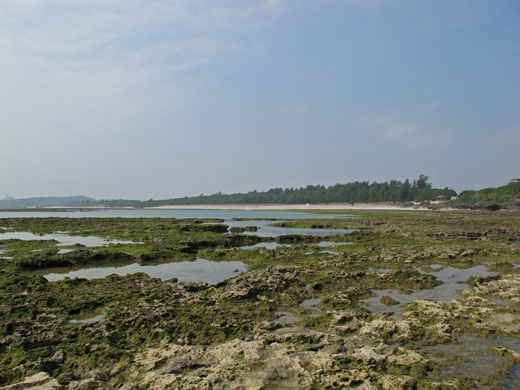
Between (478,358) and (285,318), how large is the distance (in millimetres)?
4081

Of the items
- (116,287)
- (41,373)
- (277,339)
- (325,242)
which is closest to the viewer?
(41,373)

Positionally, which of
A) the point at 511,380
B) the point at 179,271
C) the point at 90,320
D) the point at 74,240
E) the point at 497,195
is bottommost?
the point at 74,240

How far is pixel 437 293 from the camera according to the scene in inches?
409

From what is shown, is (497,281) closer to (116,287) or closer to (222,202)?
(116,287)

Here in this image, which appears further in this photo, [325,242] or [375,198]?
[375,198]

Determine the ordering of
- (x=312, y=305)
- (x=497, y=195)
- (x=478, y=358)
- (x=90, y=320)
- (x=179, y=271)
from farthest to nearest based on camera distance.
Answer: (x=497, y=195) → (x=179, y=271) → (x=312, y=305) → (x=90, y=320) → (x=478, y=358)

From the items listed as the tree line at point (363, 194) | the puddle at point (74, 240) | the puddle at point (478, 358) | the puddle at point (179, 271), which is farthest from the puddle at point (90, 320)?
the tree line at point (363, 194)

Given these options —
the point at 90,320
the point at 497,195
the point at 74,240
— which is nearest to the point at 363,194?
the point at 497,195

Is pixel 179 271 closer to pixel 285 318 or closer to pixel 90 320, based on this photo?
pixel 90 320

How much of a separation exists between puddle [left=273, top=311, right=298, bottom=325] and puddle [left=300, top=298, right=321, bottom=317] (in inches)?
18.5

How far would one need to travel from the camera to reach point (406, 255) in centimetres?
1666

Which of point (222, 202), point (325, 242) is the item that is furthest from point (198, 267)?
point (222, 202)

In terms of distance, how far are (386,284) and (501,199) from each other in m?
98.3

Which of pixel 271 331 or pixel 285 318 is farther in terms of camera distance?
pixel 285 318
